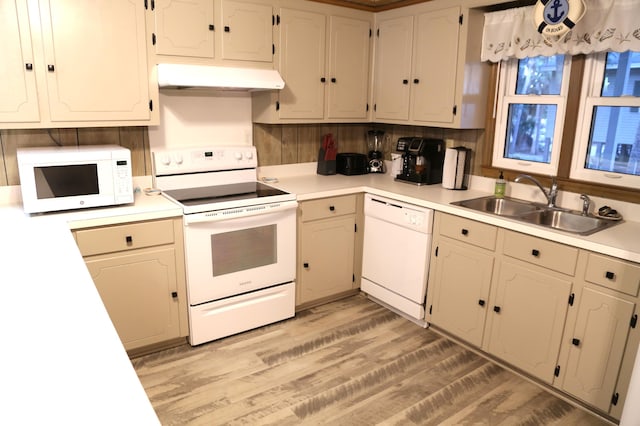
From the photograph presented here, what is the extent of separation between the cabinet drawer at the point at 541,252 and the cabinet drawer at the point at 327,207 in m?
1.19

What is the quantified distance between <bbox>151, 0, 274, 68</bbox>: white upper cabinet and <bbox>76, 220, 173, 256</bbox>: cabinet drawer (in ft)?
3.29

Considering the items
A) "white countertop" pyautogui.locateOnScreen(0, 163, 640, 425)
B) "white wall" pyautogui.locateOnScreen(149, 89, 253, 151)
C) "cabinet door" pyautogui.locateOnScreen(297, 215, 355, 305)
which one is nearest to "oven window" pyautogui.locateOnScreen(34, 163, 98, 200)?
"white countertop" pyautogui.locateOnScreen(0, 163, 640, 425)

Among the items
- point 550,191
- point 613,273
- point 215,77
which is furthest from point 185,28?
point 613,273

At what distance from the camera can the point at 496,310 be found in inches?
105

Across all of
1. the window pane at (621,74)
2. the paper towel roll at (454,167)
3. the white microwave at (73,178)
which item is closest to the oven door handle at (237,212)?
the white microwave at (73,178)

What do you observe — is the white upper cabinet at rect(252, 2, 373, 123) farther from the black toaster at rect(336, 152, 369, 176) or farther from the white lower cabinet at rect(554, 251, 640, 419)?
the white lower cabinet at rect(554, 251, 640, 419)

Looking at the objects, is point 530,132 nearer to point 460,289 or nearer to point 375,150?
point 460,289

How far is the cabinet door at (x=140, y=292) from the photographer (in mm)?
2523

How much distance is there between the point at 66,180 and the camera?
2.44 metres

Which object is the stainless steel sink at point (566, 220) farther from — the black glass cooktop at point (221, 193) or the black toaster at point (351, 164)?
the black glass cooktop at point (221, 193)

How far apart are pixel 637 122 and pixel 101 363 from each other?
2855 millimetres

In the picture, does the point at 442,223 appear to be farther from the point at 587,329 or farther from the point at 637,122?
the point at 637,122

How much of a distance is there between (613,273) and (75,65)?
116 inches

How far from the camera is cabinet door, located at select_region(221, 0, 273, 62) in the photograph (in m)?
2.96
